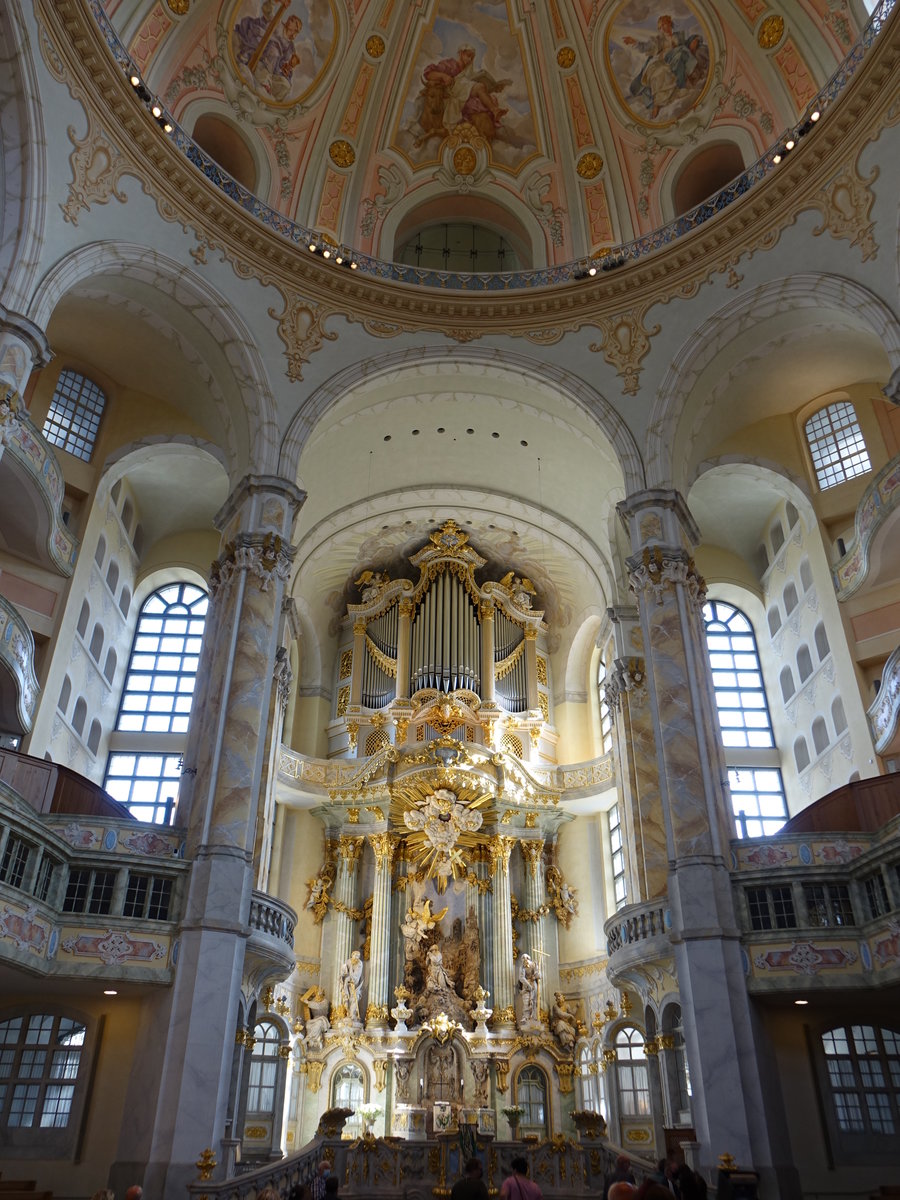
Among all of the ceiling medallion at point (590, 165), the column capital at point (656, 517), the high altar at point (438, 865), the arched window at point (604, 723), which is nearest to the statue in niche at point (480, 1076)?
the high altar at point (438, 865)

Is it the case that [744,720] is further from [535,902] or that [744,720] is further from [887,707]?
[535,902]

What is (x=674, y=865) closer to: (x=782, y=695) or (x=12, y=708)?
(x=782, y=695)

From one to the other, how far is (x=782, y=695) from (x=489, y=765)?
8.17 meters

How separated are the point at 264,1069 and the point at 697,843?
13.1 meters

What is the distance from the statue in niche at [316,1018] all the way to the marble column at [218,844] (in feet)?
28.7

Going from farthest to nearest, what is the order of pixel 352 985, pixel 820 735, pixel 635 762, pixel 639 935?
pixel 352 985, pixel 820 735, pixel 635 762, pixel 639 935

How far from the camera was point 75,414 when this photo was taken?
916 inches

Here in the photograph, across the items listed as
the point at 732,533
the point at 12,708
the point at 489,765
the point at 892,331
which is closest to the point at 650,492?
the point at 892,331

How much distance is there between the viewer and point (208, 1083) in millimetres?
14242

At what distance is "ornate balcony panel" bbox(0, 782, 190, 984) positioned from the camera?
46.0 ft

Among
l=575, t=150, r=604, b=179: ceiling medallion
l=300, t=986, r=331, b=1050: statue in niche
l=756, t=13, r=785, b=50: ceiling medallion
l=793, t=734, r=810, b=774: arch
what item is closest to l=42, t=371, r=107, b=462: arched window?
l=575, t=150, r=604, b=179: ceiling medallion

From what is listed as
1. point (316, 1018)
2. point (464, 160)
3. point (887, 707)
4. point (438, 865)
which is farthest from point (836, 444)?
point (316, 1018)

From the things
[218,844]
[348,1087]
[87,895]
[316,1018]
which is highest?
[218,844]

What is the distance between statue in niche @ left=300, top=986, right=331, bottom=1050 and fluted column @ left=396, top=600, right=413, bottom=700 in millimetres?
8558
